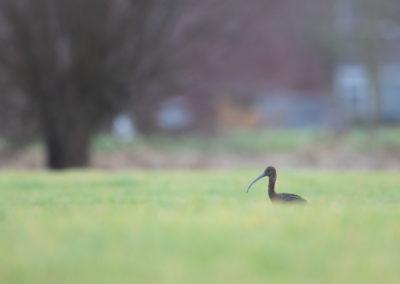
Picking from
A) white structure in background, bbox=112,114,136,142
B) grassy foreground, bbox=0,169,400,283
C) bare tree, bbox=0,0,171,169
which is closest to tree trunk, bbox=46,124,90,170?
bare tree, bbox=0,0,171,169

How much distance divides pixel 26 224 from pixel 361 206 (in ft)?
11.6

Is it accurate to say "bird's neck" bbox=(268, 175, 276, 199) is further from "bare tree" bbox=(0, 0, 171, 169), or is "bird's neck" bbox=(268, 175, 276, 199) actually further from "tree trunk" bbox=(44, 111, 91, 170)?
"tree trunk" bbox=(44, 111, 91, 170)

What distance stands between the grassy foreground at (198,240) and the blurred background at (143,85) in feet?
30.6

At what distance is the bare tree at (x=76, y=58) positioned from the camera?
58.4 ft

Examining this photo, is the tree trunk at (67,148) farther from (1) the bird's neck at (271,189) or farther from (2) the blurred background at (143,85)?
(1) the bird's neck at (271,189)

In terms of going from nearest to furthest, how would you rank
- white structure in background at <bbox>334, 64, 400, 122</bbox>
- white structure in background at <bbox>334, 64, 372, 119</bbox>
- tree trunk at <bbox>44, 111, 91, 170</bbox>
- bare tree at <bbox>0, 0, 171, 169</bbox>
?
bare tree at <bbox>0, 0, 171, 169</bbox>, tree trunk at <bbox>44, 111, 91, 170</bbox>, white structure in background at <bbox>334, 64, 400, 122</bbox>, white structure in background at <bbox>334, 64, 372, 119</bbox>

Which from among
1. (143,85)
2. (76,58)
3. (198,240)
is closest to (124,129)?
(143,85)

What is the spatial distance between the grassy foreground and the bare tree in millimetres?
9247

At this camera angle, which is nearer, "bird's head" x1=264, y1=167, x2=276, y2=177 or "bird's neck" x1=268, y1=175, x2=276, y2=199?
"bird's neck" x1=268, y1=175, x2=276, y2=199

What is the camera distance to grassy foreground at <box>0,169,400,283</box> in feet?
16.6

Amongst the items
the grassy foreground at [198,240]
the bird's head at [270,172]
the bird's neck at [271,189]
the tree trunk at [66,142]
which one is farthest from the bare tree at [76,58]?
the bird's neck at [271,189]

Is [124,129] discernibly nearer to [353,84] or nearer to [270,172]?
[353,84]

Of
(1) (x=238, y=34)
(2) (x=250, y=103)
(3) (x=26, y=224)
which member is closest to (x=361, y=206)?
(3) (x=26, y=224)

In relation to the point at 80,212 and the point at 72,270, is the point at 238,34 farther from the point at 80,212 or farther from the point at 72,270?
the point at 72,270
